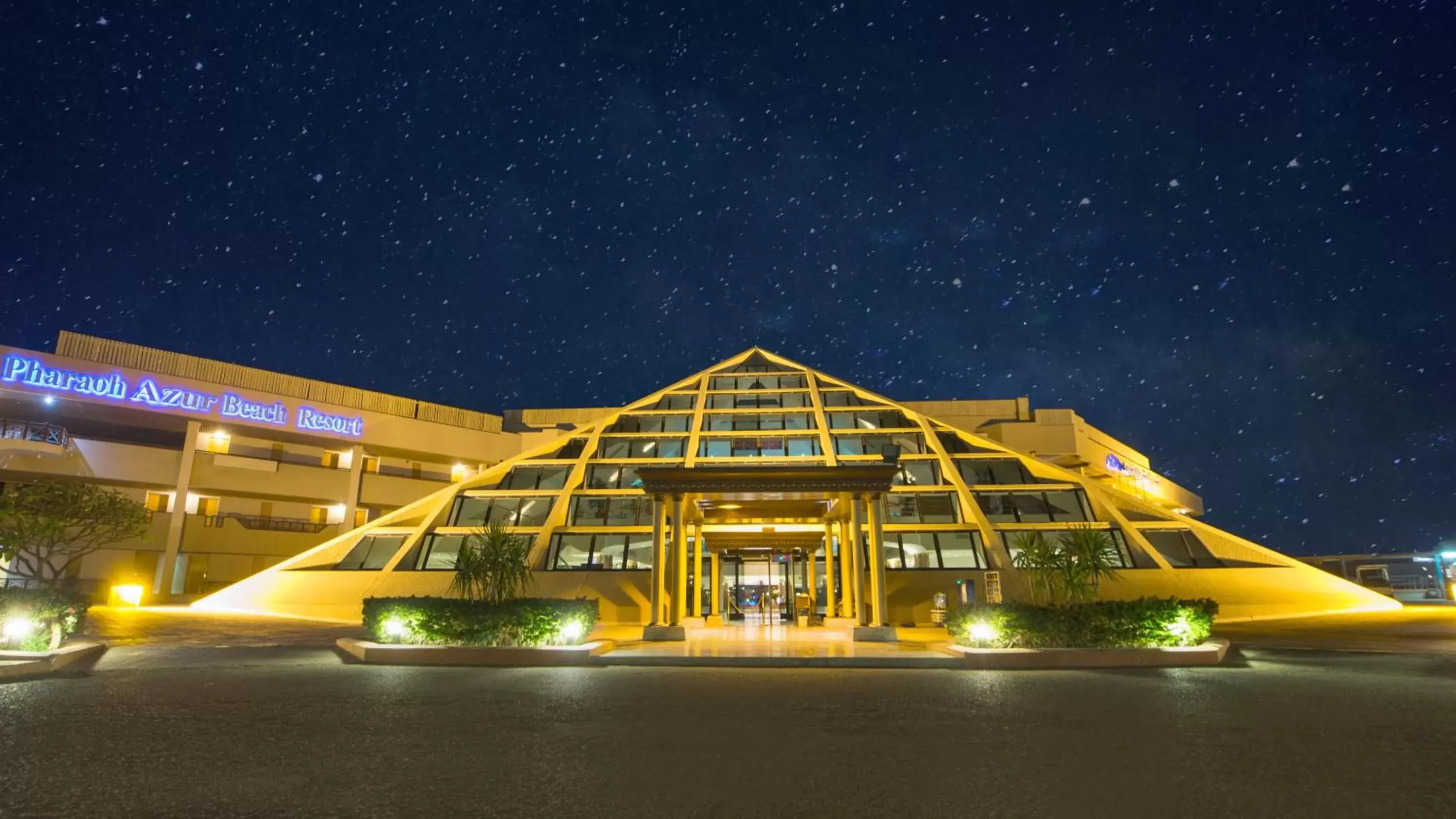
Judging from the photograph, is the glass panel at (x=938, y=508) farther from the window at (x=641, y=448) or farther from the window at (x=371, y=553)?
the window at (x=371, y=553)

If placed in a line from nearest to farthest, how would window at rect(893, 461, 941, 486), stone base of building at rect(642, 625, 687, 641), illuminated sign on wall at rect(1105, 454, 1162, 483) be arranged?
stone base of building at rect(642, 625, 687, 641) < window at rect(893, 461, 941, 486) < illuminated sign on wall at rect(1105, 454, 1162, 483)

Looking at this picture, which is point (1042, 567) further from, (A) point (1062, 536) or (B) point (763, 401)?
(B) point (763, 401)

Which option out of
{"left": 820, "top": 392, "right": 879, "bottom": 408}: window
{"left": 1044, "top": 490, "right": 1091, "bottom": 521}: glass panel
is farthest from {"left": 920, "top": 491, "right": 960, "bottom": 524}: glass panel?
{"left": 820, "top": 392, "right": 879, "bottom": 408}: window

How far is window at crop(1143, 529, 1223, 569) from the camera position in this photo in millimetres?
34844

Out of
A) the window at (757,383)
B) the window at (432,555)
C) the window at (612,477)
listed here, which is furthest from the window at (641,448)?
the window at (432,555)

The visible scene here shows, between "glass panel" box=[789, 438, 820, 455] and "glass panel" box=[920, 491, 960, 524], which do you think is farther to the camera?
"glass panel" box=[789, 438, 820, 455]

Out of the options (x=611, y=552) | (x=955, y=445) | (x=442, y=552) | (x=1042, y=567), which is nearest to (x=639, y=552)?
(x=611, y=552)

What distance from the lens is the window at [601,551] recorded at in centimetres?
3450

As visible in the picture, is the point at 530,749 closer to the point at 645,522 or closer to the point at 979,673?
the point at 979,673

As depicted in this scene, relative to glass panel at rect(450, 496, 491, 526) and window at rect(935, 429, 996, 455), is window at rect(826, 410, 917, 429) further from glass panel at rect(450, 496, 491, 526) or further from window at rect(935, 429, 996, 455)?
glass panel at rect(450, 496, 491, 526)

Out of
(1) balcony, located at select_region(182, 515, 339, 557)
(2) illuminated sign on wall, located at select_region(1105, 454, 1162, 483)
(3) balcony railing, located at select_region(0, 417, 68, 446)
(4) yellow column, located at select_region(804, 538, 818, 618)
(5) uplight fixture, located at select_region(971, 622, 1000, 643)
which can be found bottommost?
(5) uplight fixture, located at select_region(971, 622, 1000, 643)

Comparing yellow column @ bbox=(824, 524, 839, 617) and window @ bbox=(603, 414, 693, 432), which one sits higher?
window @ bbox=(603, 414, 693, 432)

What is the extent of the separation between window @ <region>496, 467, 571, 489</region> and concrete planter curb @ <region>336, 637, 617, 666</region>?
2198cm

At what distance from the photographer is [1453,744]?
29.9 ft
